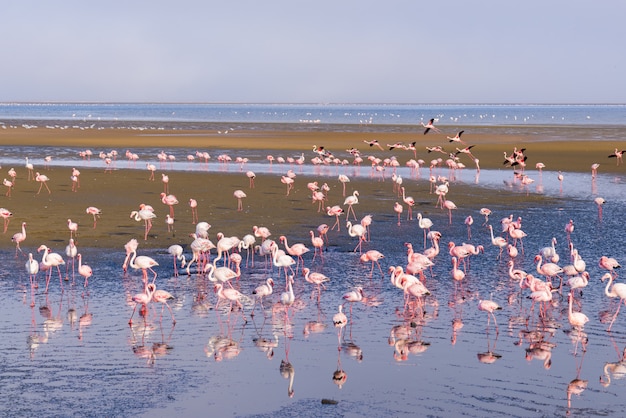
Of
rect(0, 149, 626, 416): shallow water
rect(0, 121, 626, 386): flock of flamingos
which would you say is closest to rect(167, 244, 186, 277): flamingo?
rect(0, 121, 626, 386): flock of flamingos

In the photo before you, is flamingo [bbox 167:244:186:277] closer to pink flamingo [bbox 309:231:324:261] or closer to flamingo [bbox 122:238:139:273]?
flamingo [bbox 122:238:139:273]

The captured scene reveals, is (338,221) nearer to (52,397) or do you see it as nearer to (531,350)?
(531,350)

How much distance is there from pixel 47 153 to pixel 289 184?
23488mm

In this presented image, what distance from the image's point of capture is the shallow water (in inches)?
405

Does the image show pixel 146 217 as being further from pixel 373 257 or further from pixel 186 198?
pixel 186 198

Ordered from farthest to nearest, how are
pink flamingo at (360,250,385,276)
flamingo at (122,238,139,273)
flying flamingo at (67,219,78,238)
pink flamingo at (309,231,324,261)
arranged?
flying flamingo at (67,219,78,238), pink flamingo at (309,231,324,261), pink flamingo at (360,250,385,276), flamingo at (122,238,139,273)

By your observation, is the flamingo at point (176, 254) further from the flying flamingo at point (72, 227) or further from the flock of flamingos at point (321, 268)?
the flying flamingo at point (72, 227)

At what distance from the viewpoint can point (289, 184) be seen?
3108 centimetres

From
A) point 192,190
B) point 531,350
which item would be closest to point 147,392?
point 531,350

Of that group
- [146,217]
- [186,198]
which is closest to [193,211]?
[146,217]

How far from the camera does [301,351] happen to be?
12.3 metres

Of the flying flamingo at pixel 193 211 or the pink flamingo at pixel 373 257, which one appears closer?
the pink flamingo at pixel 373 257

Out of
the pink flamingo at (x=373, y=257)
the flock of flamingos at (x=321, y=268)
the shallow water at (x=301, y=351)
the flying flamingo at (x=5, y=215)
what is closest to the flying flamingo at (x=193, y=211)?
the flock of flamingos at (x=321, y=268)

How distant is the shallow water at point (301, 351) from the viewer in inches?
405
